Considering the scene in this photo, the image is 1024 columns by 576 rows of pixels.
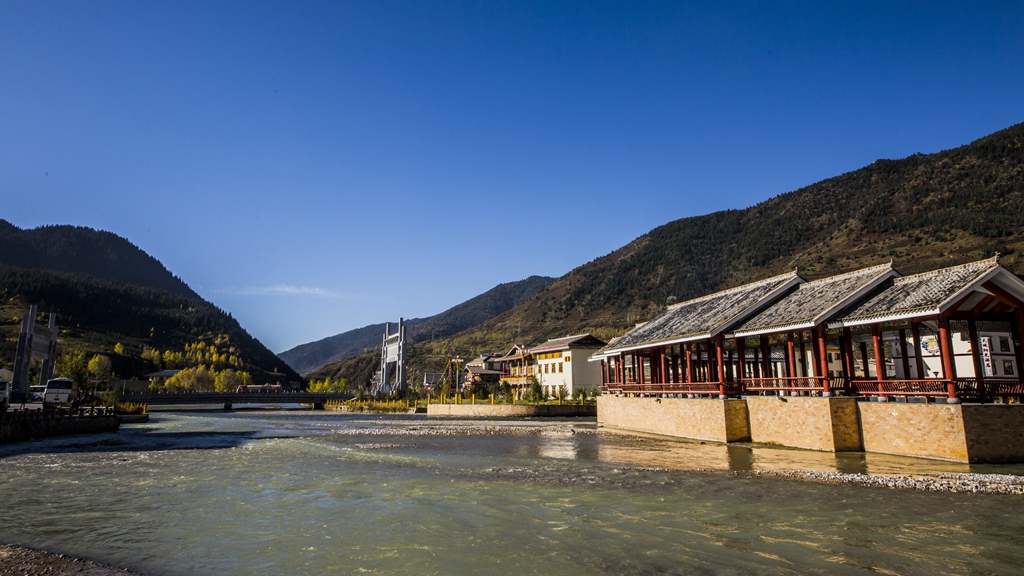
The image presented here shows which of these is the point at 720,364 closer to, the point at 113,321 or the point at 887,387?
A: the point at 887,387

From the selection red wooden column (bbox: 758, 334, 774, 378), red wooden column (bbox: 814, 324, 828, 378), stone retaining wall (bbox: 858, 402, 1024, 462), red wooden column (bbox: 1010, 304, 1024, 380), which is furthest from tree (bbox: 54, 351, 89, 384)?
red wooden column (bbox: 1010, 304, 1024, 380)

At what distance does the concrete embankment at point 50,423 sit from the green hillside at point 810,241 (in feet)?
261

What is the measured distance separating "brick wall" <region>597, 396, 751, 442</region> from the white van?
1733 inches

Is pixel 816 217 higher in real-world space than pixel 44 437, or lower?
higher

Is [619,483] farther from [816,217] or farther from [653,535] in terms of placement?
[816,217]

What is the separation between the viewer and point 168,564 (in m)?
8.24

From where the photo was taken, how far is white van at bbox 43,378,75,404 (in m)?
48.2

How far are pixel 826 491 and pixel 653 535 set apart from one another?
19.2ft

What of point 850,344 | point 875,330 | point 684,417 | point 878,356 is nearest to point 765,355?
point 684,417

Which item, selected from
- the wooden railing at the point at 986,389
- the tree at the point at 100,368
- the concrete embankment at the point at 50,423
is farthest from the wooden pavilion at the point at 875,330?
the tree at the point at 100,368

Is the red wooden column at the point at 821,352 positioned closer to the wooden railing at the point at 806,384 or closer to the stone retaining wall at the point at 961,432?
the wooden railing at the point at 806,384

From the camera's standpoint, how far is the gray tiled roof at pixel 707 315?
25.6 m

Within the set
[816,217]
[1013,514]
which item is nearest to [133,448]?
[1013,514]

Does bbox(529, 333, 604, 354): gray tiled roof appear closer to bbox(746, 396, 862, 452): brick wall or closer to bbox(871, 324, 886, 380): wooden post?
bbox(746, 396, 862, 452): brick wall
